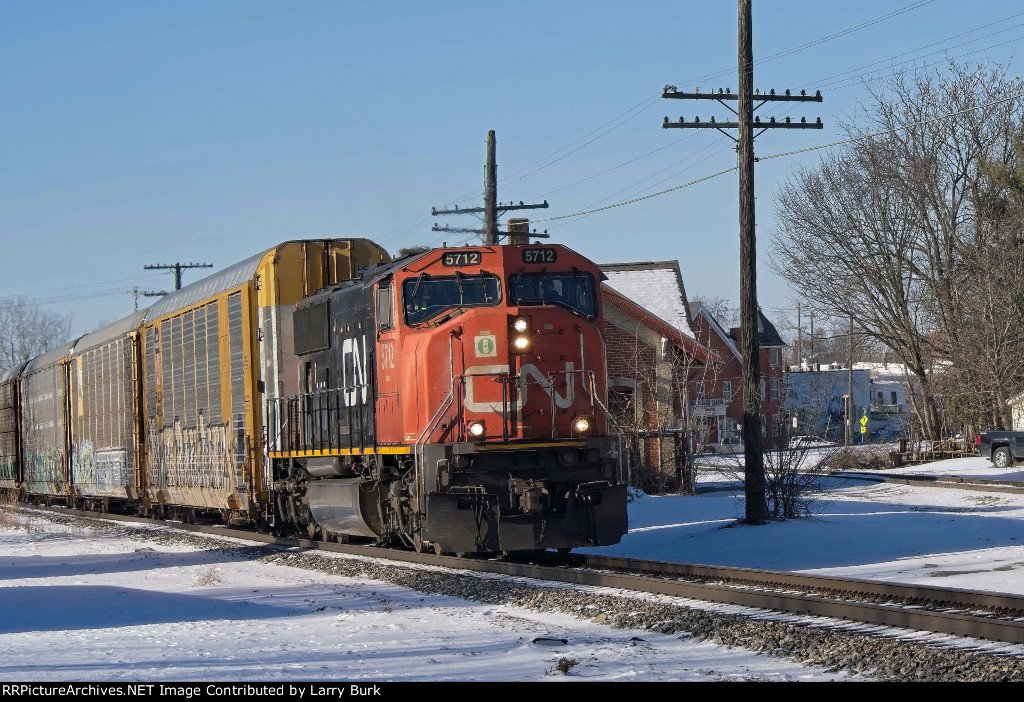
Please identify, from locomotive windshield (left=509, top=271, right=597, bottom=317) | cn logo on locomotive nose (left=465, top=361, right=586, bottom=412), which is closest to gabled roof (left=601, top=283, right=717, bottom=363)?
locomotive windshield (left=509, top=271, right=597, bottom=317)

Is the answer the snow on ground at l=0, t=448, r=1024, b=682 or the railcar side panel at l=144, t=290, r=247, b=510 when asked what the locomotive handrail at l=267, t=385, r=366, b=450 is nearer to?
the railcar side panel at l=144, t=290, r=247, b=510

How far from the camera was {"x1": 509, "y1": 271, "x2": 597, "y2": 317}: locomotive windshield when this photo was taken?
1420 centimetres

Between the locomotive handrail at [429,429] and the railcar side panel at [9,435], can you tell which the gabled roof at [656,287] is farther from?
the locomotive handrail at [429,429]

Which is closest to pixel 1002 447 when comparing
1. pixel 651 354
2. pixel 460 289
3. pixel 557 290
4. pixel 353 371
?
pixel 651 354

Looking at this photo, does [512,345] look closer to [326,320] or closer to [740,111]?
[326,320]

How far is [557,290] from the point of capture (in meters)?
14.4

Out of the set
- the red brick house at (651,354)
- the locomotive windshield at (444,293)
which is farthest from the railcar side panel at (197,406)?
the red brick house at (651,354)

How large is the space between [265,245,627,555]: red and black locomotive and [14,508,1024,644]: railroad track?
0.54m

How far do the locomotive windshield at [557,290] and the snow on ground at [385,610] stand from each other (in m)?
3.71

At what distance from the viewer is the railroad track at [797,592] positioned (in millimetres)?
8844

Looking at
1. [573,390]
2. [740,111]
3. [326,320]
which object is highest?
[740,111]

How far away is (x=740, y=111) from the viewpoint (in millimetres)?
19047

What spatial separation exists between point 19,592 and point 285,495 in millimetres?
5251

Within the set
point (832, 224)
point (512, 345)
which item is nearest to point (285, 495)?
point (512, 345)
